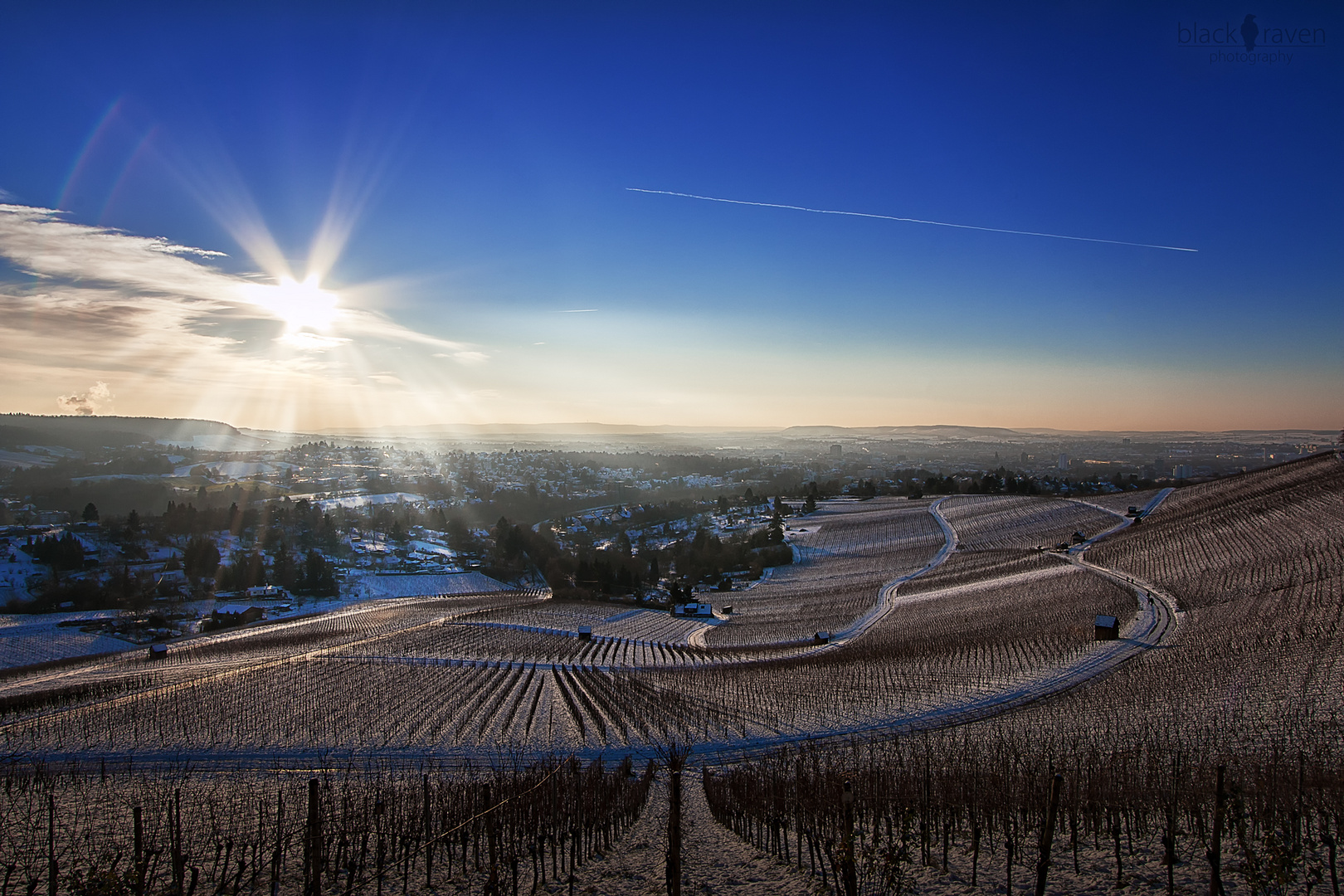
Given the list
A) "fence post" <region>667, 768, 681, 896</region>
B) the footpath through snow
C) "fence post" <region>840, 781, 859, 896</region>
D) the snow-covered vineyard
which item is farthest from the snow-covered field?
"fence post" <region>840, 781, 859, 896</region>

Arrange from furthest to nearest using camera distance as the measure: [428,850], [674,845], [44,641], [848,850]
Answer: [44,641], [428,850], [674,845], [848,850]

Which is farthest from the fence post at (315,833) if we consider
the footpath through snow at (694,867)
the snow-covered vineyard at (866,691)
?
the snow-covered vineyard at (866,691)

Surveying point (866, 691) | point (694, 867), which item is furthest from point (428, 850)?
point (866, 691)

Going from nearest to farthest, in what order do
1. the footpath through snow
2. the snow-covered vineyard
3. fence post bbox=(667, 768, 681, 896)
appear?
fence post bbox=(667, 768, 681, 896)
the footpath through snow
the snow-covered vineyard

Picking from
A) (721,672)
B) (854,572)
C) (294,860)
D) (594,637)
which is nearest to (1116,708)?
(721,672)

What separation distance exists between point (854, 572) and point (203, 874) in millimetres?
52163

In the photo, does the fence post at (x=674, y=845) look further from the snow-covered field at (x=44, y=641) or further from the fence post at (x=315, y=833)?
the snow-covered field at (x=44, y=641)

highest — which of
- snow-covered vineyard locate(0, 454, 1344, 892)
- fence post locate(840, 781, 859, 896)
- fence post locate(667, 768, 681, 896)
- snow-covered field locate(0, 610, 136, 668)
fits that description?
fence post locate(840, 781, 859, 896)

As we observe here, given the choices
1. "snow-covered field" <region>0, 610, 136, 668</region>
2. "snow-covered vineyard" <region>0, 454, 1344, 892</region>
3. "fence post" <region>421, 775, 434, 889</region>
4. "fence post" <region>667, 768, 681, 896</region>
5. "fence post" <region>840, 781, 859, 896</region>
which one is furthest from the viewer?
"snow-covered field" <region>0, 610, 136, 668</region>

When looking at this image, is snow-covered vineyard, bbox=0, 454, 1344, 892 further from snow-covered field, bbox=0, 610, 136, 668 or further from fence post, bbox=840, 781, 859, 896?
snow-covered field, bbox=0, 610, 136, 668

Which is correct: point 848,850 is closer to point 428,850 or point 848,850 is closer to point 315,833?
point 315,833

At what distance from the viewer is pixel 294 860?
9625mm

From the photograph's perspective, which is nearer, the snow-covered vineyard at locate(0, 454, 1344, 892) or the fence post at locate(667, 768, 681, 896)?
the fence post at locate(667, 768, 681, 896)

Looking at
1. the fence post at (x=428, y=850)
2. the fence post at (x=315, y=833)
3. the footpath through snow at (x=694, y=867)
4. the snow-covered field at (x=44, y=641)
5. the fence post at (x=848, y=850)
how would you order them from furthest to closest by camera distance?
the snow-covered field at (x=44, y=641)
the fence post at (x=428, y=850)
the footpath through snow at (x=694, y=867)
the fence post at (x=315, y=833)
the fence post at (x=848, y=850)
